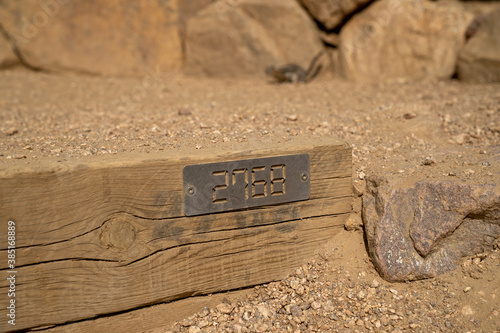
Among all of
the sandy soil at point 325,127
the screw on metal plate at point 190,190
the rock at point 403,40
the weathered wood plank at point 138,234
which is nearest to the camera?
the weathered wood plank at point 138,234

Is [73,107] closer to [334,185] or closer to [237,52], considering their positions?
[237,52]

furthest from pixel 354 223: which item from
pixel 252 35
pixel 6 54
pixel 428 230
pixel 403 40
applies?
pixel 6 54

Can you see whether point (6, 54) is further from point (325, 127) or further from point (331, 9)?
point (325, 127)

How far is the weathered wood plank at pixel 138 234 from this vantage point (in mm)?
1705

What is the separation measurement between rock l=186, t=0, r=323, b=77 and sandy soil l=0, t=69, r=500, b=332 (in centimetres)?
48

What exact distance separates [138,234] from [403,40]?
3240 millimetres

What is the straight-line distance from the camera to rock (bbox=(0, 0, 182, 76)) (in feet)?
13.5

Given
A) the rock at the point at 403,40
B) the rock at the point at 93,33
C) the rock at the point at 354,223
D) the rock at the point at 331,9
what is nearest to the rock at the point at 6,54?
the rock at the point at 93,33

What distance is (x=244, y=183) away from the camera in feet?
6.44

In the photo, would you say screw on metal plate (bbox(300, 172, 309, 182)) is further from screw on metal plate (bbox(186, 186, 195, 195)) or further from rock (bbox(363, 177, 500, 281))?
screw on metal plate (bbox(186, 186, 195, 195))

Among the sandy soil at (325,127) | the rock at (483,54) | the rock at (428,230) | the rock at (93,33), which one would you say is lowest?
the rock at (428,230)

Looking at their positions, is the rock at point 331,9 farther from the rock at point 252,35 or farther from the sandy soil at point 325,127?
the sandy soil at point 325,127

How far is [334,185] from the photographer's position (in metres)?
2.15

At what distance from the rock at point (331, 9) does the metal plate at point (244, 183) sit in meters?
2.77
